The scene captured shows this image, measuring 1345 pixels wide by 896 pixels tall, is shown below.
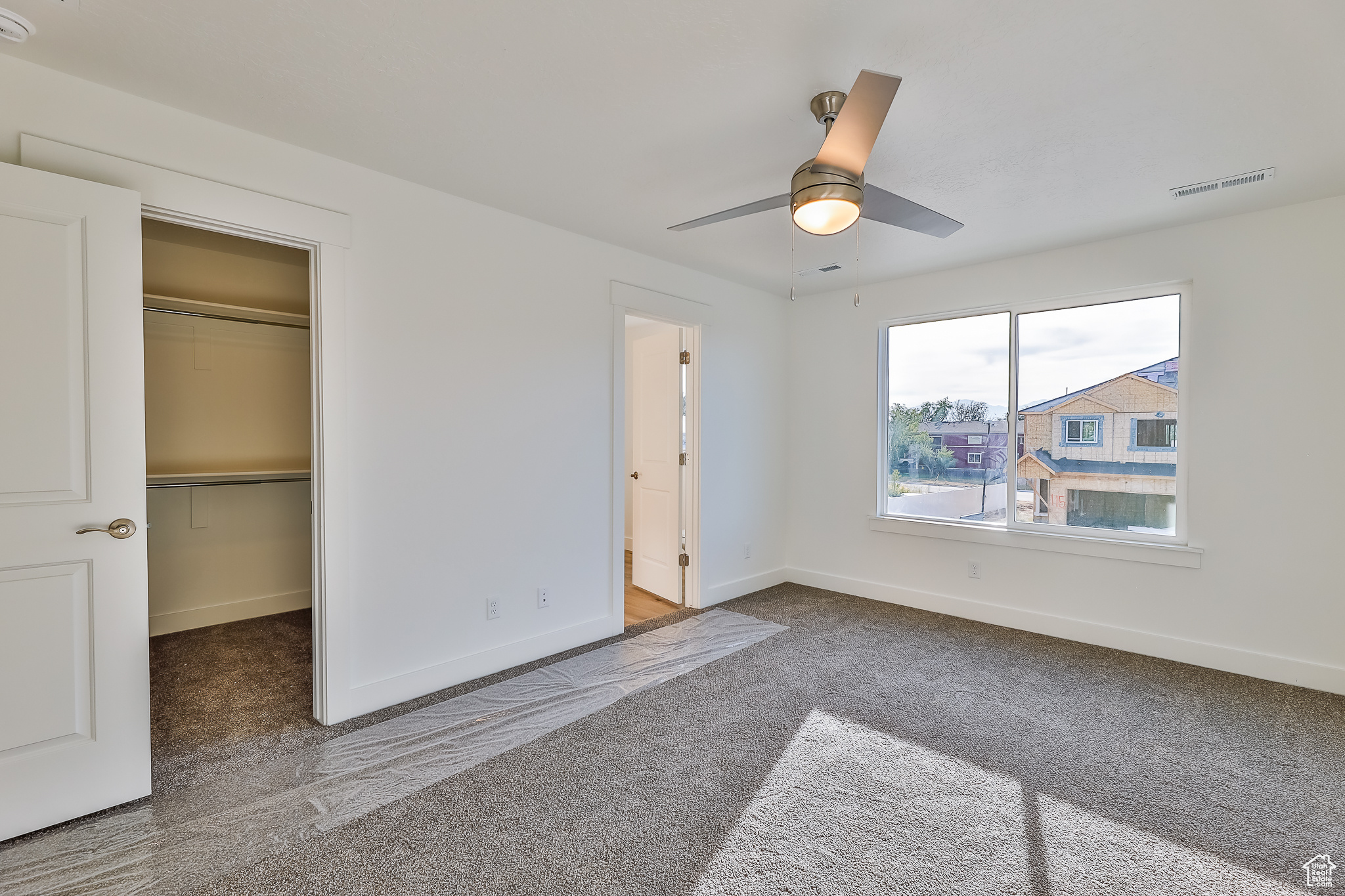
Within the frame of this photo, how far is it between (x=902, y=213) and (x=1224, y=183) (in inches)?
70.5

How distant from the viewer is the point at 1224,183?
9.18 feet

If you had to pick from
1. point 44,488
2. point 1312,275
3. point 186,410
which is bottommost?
point 44,488

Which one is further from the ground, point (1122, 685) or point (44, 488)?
point (44, 488)

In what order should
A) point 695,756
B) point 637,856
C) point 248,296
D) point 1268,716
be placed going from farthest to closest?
point 248,296
point 1268,716
point 695,756
point 637,856

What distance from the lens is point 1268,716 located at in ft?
9.09

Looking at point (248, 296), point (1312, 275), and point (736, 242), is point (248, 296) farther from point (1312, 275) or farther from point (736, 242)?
point (1312, 275)

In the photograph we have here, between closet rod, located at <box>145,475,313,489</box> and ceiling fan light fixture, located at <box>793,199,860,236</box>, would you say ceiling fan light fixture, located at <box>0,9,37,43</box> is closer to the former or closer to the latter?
closet rod, located at <box>145,475,313,489</box>

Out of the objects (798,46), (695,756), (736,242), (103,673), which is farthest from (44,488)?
(736,242)

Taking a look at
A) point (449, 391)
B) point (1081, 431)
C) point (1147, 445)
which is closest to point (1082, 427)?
point (1081, 431)

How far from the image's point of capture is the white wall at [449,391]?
2348mm

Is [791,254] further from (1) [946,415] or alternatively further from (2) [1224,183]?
(2) [1224,183]

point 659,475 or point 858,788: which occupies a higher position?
point 659,475

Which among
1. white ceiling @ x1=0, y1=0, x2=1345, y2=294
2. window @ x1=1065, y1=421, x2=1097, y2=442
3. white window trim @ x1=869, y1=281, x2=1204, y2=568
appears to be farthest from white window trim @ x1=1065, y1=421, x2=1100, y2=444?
white ceiling @ x1=0, y1=0, x2=1345, y2=294

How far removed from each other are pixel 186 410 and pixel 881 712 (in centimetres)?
458
